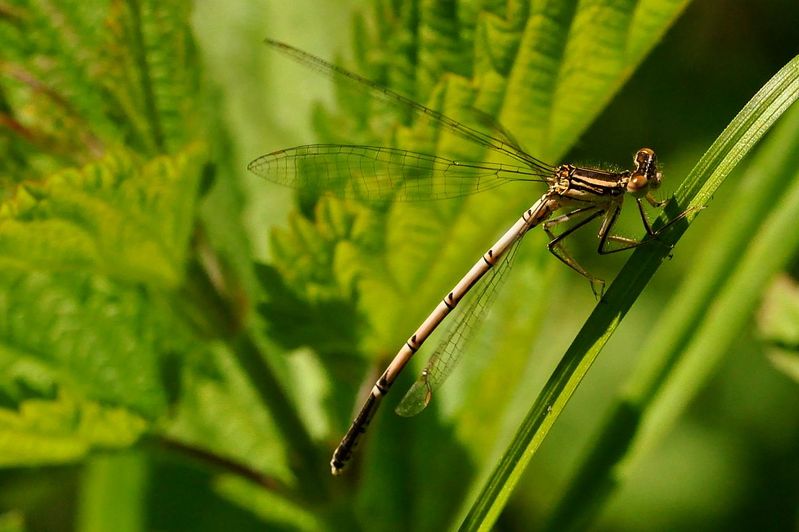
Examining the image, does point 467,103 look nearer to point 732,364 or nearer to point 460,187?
point 460,187

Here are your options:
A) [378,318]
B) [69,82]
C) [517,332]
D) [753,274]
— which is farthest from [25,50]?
[753,274]

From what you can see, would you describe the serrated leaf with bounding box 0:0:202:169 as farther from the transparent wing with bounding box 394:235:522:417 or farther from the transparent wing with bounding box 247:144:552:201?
the transparent wing with bounding box 394:235:522:417

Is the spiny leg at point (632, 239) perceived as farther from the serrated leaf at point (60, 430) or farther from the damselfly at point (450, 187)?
the serrated leaf at point (60, 430)

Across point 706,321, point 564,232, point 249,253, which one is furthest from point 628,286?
point 249,253

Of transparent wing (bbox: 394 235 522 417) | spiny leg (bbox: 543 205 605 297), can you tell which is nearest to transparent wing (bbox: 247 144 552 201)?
spiny leg (bbox: 543 205 605 297)

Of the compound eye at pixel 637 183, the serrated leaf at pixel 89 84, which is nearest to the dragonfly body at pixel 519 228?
the compound eye at pixel 637 183

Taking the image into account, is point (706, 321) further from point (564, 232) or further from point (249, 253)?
point (249, 253)

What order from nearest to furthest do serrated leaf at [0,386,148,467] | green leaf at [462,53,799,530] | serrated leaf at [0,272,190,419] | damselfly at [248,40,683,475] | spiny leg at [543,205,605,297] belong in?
green leaf at [462,53,799,530]
serrated leaf at [0,386,148,467]
damselfly at [248,40,683,475]
serrated leaf at [0,272,190,419]
spiny leg at [543,205,605,297]
